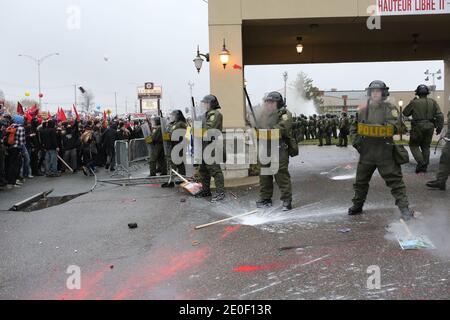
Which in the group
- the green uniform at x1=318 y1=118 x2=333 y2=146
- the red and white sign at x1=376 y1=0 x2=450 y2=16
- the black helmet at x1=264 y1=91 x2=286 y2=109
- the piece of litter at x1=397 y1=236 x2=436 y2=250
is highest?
the red and white sign at x1=376 y1=0 x2=450 y2=16

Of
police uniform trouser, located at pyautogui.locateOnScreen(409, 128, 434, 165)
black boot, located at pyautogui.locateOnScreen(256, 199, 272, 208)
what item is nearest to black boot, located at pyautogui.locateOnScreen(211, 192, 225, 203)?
black boot, located at pyautogui.locateOnScreen(256, 199, 272, 208)

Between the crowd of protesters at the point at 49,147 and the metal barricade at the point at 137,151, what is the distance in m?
0.78

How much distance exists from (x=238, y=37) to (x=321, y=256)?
6.58 metres

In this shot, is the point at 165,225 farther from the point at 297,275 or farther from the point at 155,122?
the point at 155,122

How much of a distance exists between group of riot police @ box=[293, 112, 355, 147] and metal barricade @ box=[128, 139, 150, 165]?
533cm

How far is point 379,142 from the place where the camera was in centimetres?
638

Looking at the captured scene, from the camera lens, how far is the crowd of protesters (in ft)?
38.8

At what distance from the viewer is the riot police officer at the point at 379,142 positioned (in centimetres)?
627

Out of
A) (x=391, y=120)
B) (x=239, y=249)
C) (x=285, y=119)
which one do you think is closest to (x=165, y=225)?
(x=239, y=249)

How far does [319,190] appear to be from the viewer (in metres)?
9.20

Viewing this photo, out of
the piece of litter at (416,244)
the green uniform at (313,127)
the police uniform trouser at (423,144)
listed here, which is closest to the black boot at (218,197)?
the piece of litter at (416,244)

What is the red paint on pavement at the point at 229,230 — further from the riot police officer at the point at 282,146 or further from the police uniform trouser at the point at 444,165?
the police uniform trouser at the point at 444,165

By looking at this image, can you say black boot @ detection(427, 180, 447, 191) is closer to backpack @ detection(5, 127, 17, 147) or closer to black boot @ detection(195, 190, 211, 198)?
black boot @ detection(195, 190, 211, 198)

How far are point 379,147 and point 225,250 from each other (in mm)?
2681
